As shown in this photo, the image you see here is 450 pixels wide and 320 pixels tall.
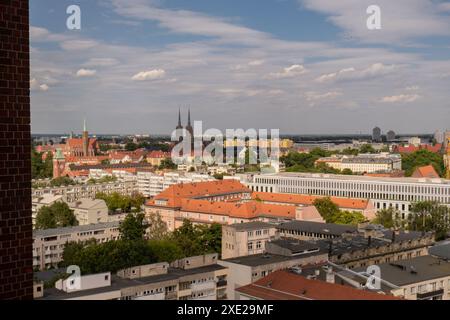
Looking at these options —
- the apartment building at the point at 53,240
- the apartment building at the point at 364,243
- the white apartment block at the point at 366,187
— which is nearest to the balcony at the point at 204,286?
the apartment building at the point at 364,243

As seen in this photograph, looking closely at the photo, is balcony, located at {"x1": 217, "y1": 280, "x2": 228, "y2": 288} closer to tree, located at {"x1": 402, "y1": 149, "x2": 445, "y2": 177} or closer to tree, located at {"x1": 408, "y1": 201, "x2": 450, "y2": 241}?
tree, located at {"x1": 408, "y1": 201, "x2": 450, "y2": 241}

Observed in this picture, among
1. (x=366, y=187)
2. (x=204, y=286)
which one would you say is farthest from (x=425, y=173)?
(x=204, y=286)

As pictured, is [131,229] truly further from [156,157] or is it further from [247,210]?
[156,157]

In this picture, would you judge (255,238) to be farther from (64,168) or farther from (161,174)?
(64,168)

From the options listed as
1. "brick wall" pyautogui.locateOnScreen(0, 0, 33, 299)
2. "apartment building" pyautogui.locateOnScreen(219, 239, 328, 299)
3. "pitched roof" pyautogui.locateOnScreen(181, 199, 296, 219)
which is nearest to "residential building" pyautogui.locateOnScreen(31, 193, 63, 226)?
"pitched roof" pyautogui.locateOnScreen(181, 199, 296, 219)

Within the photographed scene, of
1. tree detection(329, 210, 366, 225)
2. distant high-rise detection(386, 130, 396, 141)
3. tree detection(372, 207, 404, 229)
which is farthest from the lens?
distant high-rise detection(386, 130, 396, 141)

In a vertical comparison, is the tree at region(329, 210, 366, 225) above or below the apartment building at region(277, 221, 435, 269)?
below
